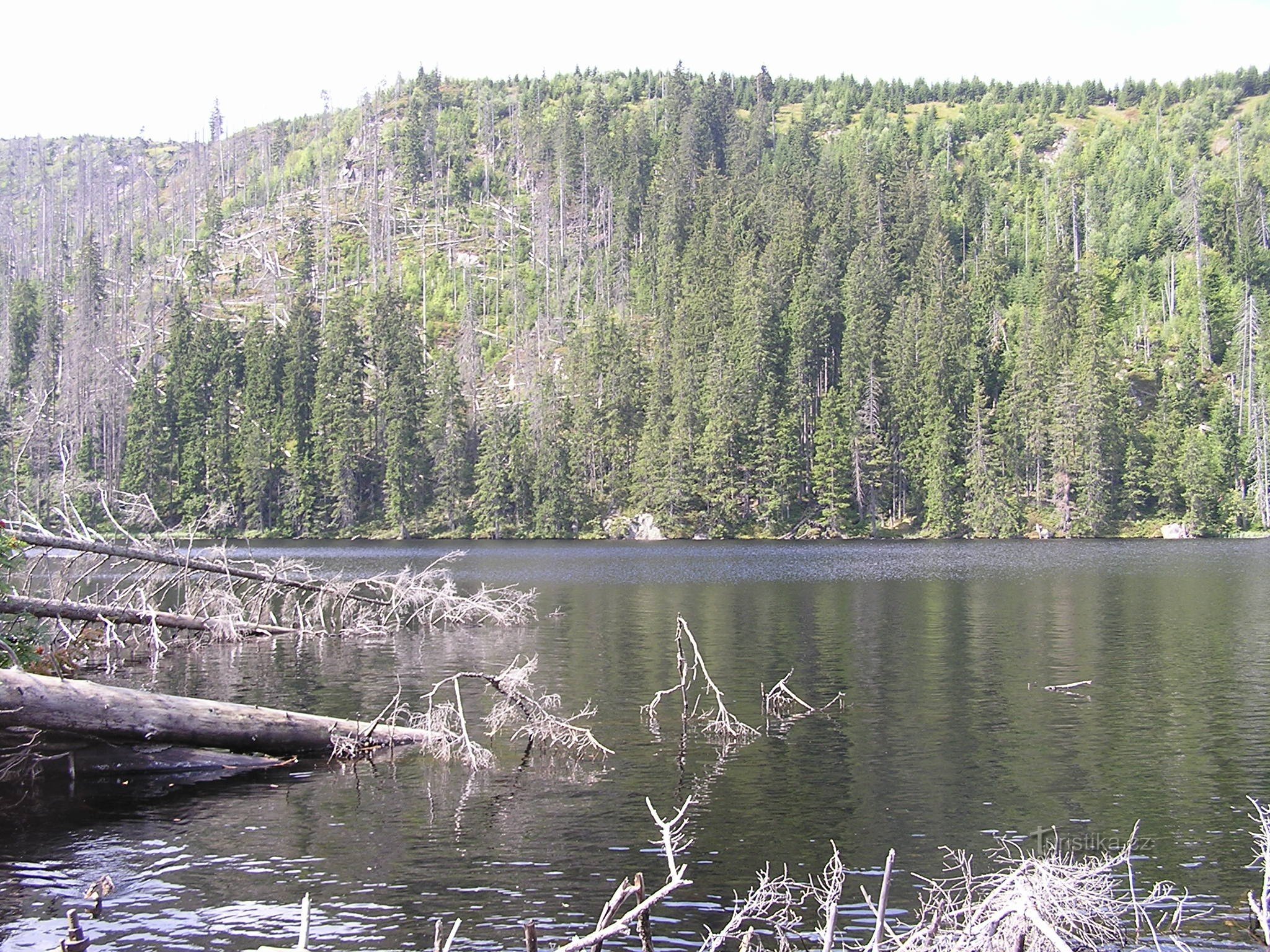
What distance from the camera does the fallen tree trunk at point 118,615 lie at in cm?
2545

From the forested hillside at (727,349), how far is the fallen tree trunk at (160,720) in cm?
7596

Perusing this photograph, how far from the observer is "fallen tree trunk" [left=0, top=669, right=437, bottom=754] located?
59.8 ft

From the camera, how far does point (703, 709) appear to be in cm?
2728

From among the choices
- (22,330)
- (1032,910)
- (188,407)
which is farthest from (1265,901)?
(22,330)

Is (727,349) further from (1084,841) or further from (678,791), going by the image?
(1084,841)

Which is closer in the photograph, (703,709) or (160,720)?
(160,720)

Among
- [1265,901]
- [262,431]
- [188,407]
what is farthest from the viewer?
[188,407]

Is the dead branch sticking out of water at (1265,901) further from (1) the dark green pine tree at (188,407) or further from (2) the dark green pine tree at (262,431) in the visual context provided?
(2) the dark green pine tree at (262,431)

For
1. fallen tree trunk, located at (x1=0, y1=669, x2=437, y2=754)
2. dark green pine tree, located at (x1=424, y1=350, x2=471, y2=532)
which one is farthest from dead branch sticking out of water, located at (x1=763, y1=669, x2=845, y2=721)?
dark green pine tree, located at (x1=424, y1=350, x2=471, y2=532)

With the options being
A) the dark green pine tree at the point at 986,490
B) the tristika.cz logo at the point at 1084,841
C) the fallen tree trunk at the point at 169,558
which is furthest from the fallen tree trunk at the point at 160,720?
the dark green pine tree at the point at 986,490

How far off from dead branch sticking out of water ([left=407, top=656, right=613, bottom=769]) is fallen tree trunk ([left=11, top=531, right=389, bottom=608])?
31.3ft

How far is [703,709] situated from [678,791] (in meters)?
7.50

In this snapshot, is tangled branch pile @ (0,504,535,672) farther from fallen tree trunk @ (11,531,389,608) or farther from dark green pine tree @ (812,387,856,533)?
dark green pine tree @ (812,387,856,533)

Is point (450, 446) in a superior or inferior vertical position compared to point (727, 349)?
inferior
